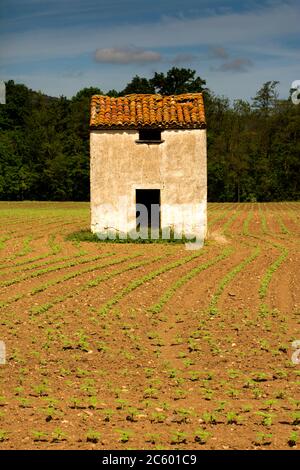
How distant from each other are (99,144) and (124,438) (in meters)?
22.1

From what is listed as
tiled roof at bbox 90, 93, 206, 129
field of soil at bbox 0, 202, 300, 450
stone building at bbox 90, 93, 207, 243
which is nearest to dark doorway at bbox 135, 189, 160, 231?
stone building at bbox 90, 93, 207, 243

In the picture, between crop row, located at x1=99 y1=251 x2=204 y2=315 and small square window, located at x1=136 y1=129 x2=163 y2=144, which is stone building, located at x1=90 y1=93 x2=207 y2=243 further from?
crop row, located at x1=99 y1=251 x2=204 y2=315

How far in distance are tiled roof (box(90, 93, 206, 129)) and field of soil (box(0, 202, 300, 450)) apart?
25.7 feet

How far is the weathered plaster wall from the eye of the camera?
2817 centimetres

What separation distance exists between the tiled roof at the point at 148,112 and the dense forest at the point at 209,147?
46853mm

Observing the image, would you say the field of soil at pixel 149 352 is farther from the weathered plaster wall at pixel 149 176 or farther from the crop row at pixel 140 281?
the weathered plaster wall at pixel 149 176

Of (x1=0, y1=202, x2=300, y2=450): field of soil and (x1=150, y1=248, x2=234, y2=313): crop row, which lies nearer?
(x1=0, y1=202, x2=300, y2=450): field of soil

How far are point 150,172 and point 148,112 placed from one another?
292 centimetres

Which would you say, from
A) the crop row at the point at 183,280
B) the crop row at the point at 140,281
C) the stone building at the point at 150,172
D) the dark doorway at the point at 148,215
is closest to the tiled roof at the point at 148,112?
the stone building at the point at 150,172

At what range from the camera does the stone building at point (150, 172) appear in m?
28.2

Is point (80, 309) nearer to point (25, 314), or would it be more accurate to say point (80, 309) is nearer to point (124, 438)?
point (25, 314)

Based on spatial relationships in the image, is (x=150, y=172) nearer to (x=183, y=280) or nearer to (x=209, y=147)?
(x=183, y=280)

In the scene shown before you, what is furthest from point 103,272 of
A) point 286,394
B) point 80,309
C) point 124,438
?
point 124,438

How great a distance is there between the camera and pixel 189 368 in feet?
35.1
